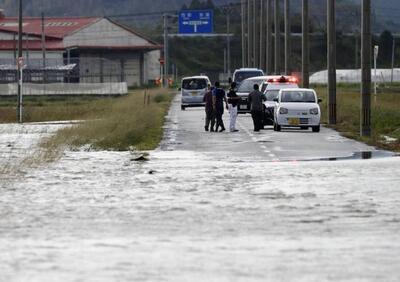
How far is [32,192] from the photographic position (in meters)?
19.0

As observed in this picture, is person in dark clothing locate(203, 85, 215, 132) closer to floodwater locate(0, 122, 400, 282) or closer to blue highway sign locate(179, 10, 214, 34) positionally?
floodwater locate(0, 122, 400, 282)

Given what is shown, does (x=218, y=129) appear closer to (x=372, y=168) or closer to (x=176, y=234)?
(x=372, y=168)

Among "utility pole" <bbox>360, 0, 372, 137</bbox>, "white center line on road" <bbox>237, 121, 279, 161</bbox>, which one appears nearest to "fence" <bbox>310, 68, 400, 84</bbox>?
"white center line on road" <bbox>237, 121, 279, 161</bbox>

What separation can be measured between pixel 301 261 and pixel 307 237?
5.77 feet

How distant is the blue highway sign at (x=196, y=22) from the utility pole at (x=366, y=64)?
64940mm

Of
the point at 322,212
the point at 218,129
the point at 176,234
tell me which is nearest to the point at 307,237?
the point at 176,234

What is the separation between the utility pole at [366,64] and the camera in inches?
1410

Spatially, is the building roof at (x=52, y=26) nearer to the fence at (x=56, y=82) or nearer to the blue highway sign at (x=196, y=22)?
the blue highway sign at (x=196, y=22)

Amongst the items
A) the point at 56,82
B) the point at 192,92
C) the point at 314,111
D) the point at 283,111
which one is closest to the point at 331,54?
the point at 314,111

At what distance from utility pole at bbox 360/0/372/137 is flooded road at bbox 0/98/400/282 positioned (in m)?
10.6

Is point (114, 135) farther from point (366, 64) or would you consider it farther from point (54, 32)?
point (54, 32)

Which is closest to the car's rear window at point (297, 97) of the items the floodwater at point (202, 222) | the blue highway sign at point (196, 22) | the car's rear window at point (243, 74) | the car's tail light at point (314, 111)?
the car's tail light at point (314, 111)

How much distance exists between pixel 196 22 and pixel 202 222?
8735cm

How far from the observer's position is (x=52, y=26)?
438ft
